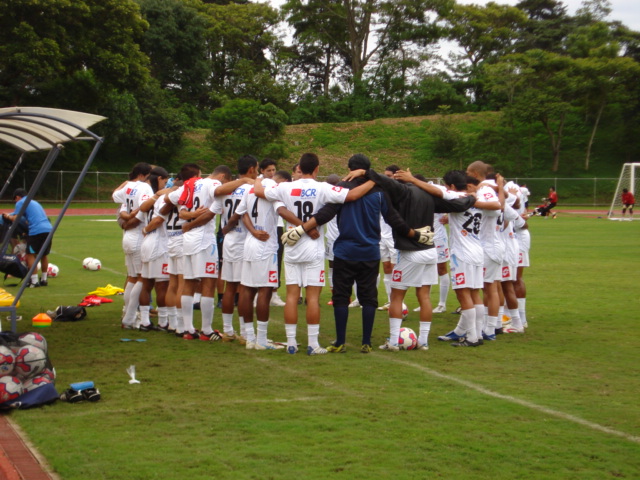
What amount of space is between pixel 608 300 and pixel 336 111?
54156 mm

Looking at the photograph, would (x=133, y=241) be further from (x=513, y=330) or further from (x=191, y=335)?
(x=513, y=330)

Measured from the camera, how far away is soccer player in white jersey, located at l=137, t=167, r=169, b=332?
32.3 ft

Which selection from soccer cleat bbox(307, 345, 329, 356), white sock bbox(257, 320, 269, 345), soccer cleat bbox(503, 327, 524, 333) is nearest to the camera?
soccer cleat bbox(307, 345, 329, 356)

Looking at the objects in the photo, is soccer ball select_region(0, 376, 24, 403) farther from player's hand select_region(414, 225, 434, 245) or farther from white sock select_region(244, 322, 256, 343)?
player's hand select_region(414, 225, 434, 245)

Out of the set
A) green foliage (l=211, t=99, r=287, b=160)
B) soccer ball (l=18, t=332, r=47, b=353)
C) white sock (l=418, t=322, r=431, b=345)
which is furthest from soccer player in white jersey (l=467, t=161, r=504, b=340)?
green foliage (l=211, t=99, r=287, b=160)

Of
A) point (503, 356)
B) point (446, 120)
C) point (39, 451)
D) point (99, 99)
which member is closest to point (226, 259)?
point (503, 356)

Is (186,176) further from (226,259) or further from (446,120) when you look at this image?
(446,120)

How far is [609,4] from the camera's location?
65.2 meters

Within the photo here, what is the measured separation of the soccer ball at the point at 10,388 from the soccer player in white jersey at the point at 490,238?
5.59 metres

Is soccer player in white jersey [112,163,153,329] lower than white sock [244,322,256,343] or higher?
higher

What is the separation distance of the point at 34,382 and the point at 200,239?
3276mm

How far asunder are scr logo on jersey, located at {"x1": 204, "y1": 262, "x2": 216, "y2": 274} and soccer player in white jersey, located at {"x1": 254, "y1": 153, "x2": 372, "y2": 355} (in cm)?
118

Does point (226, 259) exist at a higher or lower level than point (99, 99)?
lower

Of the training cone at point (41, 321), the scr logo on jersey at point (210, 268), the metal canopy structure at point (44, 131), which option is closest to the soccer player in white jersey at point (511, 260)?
the scr logo on jersey at point (210, 268)
